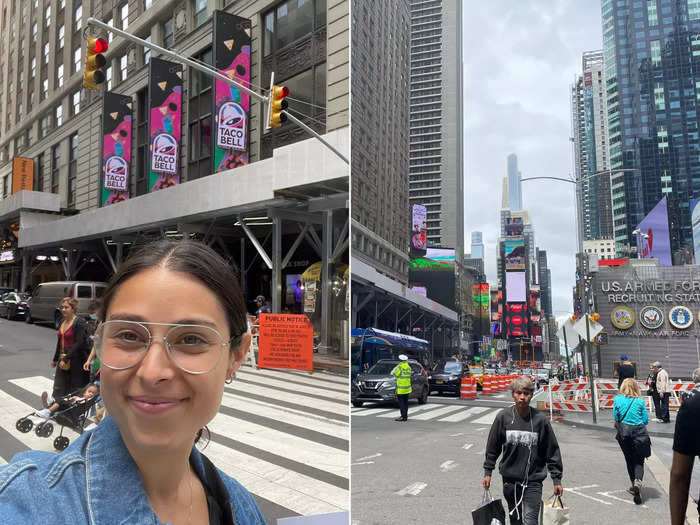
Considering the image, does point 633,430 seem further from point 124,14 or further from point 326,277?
point 124,14

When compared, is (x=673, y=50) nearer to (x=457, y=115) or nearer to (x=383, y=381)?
(x=457, y=115)

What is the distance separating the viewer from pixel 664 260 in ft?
7.77

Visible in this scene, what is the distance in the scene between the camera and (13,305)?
2016 millimetres

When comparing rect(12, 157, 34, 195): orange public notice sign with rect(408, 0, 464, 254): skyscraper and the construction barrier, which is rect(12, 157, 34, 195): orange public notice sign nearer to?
rect(408, 0, 464, 254): skyscraper

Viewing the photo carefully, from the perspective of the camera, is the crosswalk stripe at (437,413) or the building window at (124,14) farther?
the crosswalk stripe at (437,413)

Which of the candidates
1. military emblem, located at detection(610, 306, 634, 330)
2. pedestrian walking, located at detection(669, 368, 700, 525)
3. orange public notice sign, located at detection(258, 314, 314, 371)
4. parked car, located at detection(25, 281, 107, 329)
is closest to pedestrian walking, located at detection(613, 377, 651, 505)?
military emblem, located at detection(610, 306, 634, 330)

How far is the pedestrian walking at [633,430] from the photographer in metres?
2.42

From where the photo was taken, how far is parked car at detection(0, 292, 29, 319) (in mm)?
1993

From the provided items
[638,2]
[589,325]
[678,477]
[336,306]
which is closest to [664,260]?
[589,325]

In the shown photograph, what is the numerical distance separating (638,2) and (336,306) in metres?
2.01

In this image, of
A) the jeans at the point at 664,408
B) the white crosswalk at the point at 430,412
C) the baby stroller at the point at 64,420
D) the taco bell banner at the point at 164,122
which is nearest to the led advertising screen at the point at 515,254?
the white crosswalk at the point at 430,412

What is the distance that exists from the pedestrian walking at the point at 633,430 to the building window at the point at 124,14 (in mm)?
2579

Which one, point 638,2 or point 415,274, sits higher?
point 638,2

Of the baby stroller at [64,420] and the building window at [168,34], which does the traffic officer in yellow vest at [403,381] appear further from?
the building window at [168,34]
